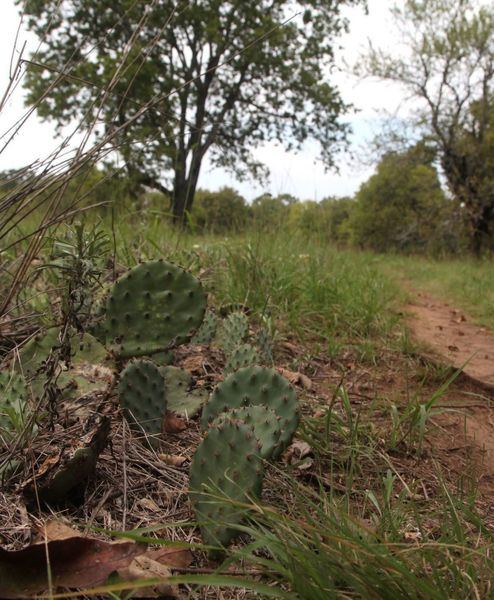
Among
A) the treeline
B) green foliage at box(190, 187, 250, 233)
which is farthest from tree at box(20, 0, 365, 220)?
green foliage at box(190, 187, 250, 233)

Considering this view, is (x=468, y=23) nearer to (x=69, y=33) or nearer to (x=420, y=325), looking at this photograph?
(x=69, y=33)

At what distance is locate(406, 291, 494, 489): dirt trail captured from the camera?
6.72 feet

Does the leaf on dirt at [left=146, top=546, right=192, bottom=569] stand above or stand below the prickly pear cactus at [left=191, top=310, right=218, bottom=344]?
below

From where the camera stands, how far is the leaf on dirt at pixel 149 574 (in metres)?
0.90

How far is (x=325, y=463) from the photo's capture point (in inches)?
64.7

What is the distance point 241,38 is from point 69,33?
509 centimetres

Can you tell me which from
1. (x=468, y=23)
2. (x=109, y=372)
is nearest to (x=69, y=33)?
(x=468, y=23)

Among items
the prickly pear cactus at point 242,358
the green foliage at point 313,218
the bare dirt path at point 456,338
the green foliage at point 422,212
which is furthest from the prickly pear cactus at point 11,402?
the green foliage at point 422,212

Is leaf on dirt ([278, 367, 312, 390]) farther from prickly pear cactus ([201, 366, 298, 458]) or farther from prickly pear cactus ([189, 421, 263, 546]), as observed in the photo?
prickly pear cactus ([189, 421, 263, 546])

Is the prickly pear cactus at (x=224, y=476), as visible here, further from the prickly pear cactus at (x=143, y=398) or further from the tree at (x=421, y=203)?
the tree at (x=421, y=203)

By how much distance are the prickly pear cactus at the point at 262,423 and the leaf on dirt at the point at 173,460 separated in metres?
0.30

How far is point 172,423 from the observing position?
169 cm

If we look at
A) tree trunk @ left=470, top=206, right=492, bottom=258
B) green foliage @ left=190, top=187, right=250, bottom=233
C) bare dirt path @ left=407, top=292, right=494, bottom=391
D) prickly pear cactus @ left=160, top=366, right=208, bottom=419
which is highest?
tree trunk @ left=470, top=206, right=492, bottom=258

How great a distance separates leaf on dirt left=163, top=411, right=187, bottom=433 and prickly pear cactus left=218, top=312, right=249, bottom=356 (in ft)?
2.16
